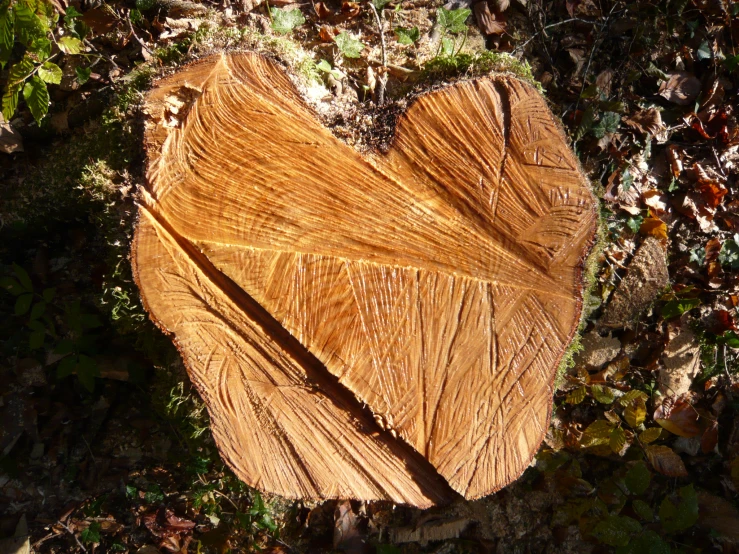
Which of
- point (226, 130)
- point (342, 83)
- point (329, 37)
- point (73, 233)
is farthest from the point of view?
point (73, 233)

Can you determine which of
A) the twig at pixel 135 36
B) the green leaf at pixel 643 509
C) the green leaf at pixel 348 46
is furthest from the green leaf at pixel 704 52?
the twig at pixel 135 36

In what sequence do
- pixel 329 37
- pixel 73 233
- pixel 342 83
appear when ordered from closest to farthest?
pixel 342 83, pixel 329 37, pixel 73 233

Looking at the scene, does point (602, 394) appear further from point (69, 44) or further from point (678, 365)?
point (69, 44)

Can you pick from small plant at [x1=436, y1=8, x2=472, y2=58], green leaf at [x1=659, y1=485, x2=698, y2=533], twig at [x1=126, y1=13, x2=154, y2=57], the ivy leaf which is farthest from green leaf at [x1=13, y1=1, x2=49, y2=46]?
green leaf at [x1=659, y1=485, x2=698, y2=533]

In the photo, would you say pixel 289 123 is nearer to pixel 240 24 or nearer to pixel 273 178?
pixel 273 178

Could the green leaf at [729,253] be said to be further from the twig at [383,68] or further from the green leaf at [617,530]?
the twig at [383,68]

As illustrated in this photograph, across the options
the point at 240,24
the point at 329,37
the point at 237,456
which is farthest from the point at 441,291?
the point at 240,24

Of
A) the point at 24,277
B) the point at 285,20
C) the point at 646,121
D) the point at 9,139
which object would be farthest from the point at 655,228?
the point at 9,139
